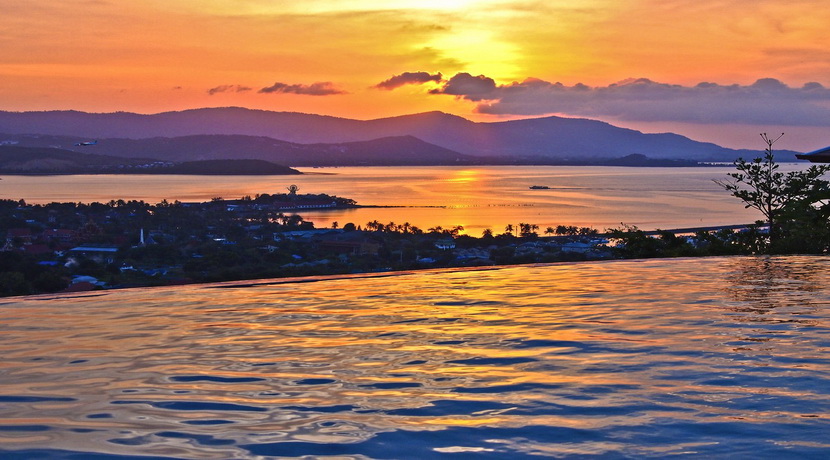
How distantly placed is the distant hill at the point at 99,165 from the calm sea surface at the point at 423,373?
111168 mm

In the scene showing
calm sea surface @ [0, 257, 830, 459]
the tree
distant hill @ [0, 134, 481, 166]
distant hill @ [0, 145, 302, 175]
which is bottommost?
calm sea surface @ [0, 257, 830, 459]

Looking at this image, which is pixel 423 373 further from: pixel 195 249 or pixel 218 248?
pixel 218 248

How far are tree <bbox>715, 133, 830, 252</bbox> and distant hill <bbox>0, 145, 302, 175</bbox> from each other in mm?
108282

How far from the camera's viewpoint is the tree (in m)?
12.8

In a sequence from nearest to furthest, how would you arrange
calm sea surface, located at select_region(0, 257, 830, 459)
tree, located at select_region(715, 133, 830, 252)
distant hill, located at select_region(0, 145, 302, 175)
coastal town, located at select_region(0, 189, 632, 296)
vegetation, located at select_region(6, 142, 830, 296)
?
calm sea surface, located at select_region(0, 257, 830, 459) < coastal town, located at select_region(0, 189, 632, 296) < vegetation, located at select_region(6, 142, 830, 296) < tree, located at select_region(715, 133, 830, 252) < distant hill, located at select_region(0, 145, 302, 175)

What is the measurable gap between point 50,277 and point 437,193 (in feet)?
285

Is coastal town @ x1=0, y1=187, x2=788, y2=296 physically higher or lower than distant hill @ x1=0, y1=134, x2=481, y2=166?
lower

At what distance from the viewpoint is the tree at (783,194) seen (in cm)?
1277

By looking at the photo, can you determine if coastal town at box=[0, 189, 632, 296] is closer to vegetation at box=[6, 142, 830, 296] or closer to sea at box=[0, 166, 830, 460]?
vegetation at box=[6, 142, 830, 296]

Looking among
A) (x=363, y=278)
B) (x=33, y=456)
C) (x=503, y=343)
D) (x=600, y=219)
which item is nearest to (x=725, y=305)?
(x=503, y=343)

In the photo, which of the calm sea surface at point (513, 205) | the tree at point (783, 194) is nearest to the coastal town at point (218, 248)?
the tree at point (783, 194)

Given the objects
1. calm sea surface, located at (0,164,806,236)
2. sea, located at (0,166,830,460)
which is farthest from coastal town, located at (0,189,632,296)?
calm sea surface, located at (0,164,806,236)

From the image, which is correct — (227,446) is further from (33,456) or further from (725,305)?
(725,305)

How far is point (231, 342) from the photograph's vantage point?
5371 millimetres
